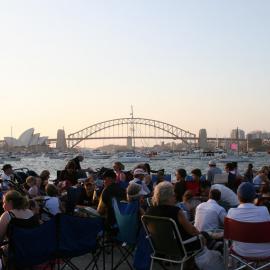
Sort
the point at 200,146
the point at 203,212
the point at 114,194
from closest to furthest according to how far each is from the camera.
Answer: the point at 203,212
the point at 114,194
the point at 200,146

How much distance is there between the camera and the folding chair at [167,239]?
15.4 feet

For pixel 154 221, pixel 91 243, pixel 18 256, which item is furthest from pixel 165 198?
pixel 18 256

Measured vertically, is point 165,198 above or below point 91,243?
above

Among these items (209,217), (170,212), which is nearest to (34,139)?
(209,217)

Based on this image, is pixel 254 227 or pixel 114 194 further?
pixel 114 194

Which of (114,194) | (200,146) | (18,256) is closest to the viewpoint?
(18,256)

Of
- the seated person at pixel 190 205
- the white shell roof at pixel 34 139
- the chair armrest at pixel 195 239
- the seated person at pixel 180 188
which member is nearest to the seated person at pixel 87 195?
the seated person at pixel 180 188

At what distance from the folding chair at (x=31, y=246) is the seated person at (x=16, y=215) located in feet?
0.90

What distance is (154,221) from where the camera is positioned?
477cm

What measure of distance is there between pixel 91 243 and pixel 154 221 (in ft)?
2.80

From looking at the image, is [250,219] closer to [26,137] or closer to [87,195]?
[87,195]

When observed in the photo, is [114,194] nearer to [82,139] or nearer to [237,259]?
[237,259]

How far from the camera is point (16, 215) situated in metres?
5.04

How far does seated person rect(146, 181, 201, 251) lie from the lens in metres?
4.79
